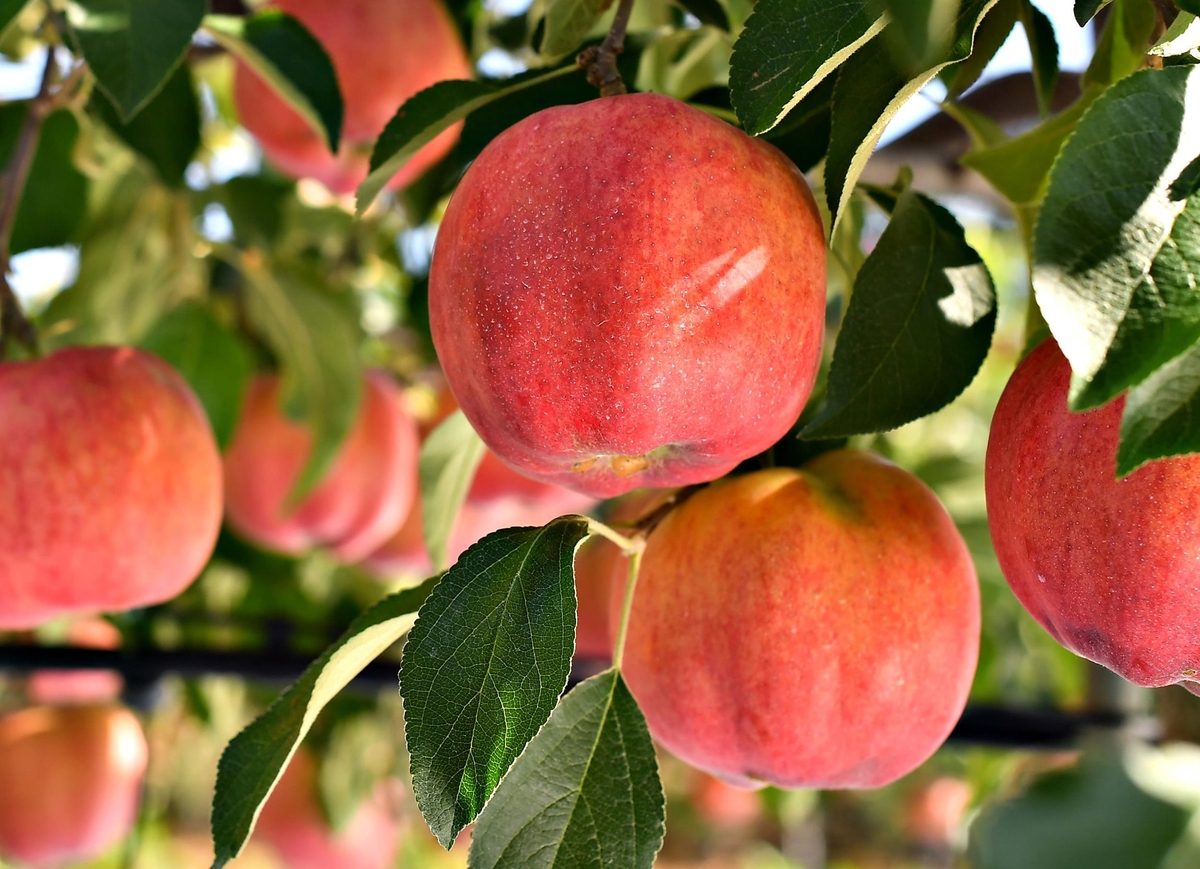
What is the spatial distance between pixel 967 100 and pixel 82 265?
35.3 inches

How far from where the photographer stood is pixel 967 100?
103cm

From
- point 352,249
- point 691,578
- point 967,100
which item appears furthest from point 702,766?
point 352,249

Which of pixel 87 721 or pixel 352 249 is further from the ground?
pixel 352 249

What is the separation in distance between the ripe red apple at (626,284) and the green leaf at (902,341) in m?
0.02

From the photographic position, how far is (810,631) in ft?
1.64

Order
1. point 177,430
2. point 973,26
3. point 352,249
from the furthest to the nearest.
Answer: point 352,249
point 177,430
point 973,26

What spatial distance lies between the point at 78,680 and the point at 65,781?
332 mm

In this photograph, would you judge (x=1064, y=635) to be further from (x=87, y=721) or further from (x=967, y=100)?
(x=87, y=721)

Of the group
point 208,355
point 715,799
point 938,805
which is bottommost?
point 938,805

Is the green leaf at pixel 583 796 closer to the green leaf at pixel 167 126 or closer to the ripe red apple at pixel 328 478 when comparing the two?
the green leaf at pixel 167 126

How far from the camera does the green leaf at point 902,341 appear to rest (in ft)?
1.50

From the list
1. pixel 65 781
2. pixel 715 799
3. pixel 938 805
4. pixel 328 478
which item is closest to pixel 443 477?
pixel 328 478

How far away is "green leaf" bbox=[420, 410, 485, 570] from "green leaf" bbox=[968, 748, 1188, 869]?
1.64 ft

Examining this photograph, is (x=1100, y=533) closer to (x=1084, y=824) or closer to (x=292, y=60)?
(x=1084, y=824)
